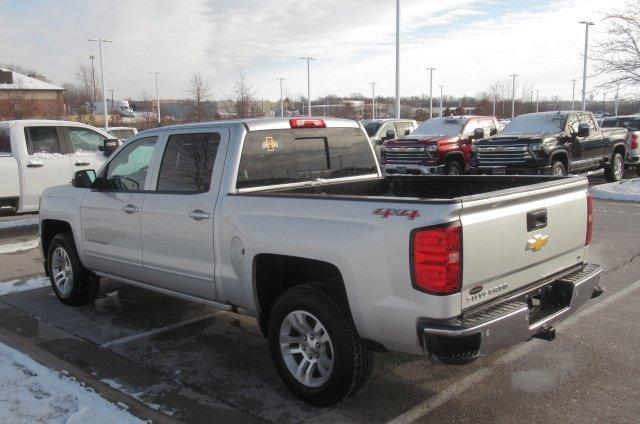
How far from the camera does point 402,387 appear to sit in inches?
162

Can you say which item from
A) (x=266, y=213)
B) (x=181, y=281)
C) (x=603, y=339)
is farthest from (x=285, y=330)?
(x=603, y=339)

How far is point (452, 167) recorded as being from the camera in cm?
1552

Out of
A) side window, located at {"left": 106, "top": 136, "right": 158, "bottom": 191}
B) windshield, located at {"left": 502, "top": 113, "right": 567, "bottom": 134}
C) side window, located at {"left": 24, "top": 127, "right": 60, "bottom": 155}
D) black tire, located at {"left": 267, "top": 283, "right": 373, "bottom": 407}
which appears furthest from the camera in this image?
windshield, located at {"left": 502, "top": 113, "right": 567, "bottom": 134}

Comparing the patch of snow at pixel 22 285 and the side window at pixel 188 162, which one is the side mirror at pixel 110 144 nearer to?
the patch of snow at pixel 22 285

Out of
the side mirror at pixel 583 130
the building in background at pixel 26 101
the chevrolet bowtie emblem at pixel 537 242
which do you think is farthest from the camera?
the building in background at pixel 26 101

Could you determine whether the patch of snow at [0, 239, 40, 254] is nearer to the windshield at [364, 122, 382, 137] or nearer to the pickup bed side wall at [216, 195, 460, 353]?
the pickup bed side wall at [216, 195, 460, 353]

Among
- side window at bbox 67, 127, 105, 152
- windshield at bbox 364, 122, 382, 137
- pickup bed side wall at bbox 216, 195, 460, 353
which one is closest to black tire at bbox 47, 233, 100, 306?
pickup bed side wall at bbox 216, 195, 460, 353

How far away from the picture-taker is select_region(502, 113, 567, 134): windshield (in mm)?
14219

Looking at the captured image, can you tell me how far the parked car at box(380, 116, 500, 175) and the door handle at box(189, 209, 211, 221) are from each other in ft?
35.9

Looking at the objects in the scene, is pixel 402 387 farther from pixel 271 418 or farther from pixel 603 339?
pixel 603 339

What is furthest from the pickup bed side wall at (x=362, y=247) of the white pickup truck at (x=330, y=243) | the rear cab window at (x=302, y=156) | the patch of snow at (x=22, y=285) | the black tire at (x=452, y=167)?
the black tire at (x=452, y=167)

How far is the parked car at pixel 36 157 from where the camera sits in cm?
1016

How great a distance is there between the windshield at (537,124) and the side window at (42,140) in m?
10.3

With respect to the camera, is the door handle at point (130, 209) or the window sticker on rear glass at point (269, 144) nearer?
the window sticker on rear glass at point (269, 144)
